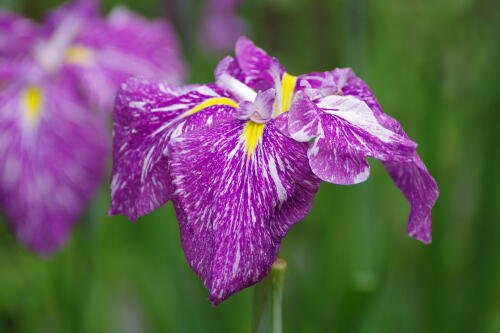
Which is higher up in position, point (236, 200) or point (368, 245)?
point (236, 200)

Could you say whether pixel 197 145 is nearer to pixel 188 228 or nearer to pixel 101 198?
pixel 188 228

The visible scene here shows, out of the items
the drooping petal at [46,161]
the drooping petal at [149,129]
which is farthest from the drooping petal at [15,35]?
the drooping petal at [149,129]

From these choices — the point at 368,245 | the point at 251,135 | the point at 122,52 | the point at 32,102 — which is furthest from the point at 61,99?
the point at 251,135

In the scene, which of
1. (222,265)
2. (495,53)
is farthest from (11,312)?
(495,53)

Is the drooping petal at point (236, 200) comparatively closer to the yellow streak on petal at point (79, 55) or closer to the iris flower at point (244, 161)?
the iris flower at point (244, 161)

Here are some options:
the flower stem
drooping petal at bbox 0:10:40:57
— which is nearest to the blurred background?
drooping petal at bbox 0:10:40:57

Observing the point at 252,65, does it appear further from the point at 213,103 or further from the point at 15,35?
the point at 15,35
